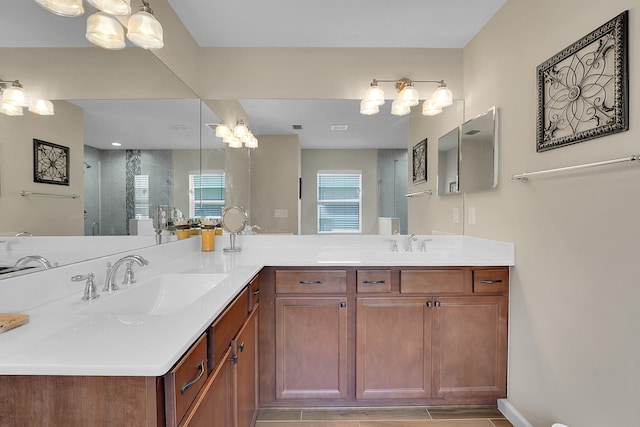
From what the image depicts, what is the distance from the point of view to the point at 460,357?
1.96 meters

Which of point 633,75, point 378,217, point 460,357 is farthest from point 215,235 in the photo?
point 633,75

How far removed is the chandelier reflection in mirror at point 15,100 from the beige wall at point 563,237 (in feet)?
6.72

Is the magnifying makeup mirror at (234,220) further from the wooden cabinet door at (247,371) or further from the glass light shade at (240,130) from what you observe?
the wooden cabinet door at (247,371)

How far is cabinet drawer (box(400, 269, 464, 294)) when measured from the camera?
6.44 feet

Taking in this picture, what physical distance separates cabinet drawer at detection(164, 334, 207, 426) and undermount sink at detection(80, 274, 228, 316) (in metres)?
0.36

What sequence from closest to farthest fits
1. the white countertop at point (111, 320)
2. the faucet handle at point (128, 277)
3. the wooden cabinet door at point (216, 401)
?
the white countertop at point (111, 320)
the wooden cabinet door at point (216, 401)
the faucet handle at point (128, 277)

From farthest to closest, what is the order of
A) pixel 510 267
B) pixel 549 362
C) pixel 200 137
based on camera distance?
pixel 200 137 → pixel 510 267 → pixel 549 362

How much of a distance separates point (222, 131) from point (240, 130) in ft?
0.43

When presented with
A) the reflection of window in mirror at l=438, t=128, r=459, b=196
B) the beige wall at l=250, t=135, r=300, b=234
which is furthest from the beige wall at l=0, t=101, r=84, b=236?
the reflection of window in mirror at l=438, t=128, r=459, b=196

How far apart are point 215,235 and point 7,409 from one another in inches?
67.4

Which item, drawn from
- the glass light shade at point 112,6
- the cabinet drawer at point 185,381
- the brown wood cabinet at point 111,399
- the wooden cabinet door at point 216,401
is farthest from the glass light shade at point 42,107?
the wooden cabinet door at point 216,401

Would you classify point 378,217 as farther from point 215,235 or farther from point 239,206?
point 215,235

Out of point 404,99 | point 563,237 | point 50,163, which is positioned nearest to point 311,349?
point 563,237

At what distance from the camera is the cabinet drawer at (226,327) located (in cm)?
107
